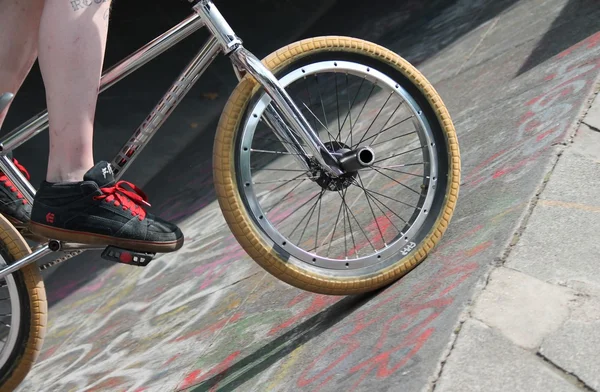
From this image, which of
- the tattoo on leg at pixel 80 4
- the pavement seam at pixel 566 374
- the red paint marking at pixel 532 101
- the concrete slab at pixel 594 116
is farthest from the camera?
the red paint marking at pixel 532 101

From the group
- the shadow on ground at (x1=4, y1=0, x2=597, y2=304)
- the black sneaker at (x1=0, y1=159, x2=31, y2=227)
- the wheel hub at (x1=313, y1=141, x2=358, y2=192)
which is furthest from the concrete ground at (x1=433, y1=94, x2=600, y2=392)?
the shadow on ground at (x1=4, y1=0, x2=597, y2=304)

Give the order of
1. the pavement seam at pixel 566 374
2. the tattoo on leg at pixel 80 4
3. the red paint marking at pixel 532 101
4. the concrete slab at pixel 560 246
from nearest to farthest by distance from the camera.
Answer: the pavement seam at pixel 566 374, the concrete slab at pixel 560 246, the tattoo on leg at pixel 80 4, the red paint marking at pixel 532 101

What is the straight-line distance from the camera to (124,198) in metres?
2.69

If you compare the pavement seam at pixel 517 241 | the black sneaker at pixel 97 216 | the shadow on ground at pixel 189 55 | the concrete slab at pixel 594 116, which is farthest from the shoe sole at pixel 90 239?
the shadow on ground at pixel 189 55

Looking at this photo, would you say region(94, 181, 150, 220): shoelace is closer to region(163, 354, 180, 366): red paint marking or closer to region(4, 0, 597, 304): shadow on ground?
region(163, 354, 180, 366): red paint marking

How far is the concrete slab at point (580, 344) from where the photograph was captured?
1.92 meters

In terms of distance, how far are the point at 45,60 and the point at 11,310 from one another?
0.85 m

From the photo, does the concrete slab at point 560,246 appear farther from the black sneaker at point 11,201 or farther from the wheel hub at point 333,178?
the black sneaker at point 11,201

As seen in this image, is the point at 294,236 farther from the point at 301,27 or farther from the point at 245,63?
the point at 301,27

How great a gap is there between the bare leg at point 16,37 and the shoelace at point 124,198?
1.69ft

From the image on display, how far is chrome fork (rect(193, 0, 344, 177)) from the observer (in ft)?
8.81

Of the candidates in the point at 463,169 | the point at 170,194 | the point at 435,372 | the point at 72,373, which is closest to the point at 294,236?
the point at 463,169

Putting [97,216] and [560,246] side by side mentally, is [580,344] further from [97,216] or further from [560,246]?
[97,216]

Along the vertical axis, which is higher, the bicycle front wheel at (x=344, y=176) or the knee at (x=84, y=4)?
the knee at (x=84, y=4)
